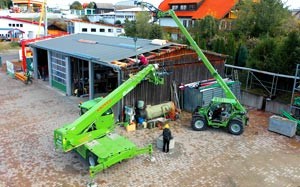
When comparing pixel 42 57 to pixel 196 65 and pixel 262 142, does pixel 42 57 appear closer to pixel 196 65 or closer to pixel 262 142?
pixel 196 65

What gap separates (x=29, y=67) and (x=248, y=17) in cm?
2304

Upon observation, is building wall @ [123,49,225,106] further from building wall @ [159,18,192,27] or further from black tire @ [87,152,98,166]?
building wall @ [159,18,192,27]

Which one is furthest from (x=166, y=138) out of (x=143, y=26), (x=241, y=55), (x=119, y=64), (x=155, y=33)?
(x=143, y=26)

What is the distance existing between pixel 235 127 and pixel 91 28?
126ft

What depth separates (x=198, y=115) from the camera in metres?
14.6

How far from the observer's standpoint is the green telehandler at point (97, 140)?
399 inches

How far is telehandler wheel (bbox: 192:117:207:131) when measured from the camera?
14.6m

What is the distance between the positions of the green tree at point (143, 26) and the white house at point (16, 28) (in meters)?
20.0

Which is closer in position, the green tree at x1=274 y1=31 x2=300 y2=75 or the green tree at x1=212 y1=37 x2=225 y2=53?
the green tree at x1=274 y1=31 x2=300 y2=75

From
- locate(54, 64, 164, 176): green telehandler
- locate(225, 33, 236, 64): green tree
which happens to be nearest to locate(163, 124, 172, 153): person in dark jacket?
locate(54, 64, 164, 176): green telehandler

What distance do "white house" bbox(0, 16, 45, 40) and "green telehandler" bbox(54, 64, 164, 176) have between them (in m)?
43.5

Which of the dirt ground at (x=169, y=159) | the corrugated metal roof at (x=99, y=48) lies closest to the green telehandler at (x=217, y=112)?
the dirt ground at (x=169, y=159)

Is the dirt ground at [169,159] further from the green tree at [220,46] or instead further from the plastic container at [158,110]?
the green tree at [220,46]

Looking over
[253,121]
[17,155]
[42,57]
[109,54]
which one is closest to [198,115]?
[253,121]
